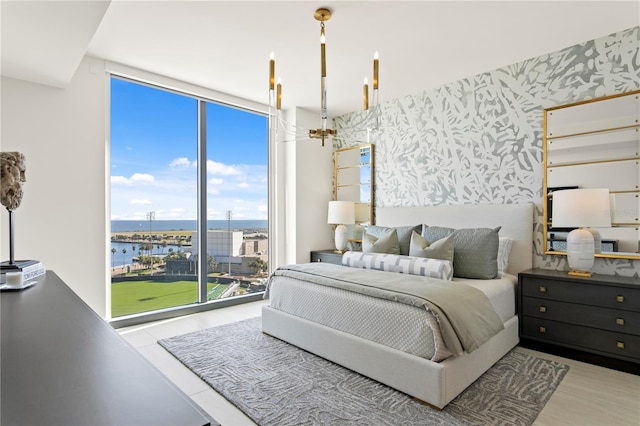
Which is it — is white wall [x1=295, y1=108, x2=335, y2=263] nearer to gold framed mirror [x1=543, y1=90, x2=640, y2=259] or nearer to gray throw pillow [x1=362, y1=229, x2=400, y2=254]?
gray throw pillow [x1=362, y1=229, x2=400, y2=254]

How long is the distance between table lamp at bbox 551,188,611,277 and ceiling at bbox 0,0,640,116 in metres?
1.38

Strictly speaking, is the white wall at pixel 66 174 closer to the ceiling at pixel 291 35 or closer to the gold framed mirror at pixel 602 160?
the ceiling at pixel 291 35

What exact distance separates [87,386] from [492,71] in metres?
4.17

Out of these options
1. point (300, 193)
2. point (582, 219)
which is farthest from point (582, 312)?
point (300, 193)

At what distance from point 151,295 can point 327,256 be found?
2.25 m

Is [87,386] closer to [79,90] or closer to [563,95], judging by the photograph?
[79,90]

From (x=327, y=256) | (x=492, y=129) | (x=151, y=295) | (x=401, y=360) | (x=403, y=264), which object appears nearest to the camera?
(x=401, y=360)

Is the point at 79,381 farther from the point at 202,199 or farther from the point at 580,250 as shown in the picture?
the point at 202,199

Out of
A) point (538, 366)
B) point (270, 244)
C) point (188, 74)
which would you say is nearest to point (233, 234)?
point (270, 244)

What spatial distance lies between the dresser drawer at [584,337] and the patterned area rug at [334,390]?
0.22 metres

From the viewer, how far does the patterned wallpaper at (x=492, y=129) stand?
2.98 m

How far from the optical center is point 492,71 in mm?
3650

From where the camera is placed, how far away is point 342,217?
4660 mm

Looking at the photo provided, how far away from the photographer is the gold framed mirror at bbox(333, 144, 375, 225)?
15.9 feet
